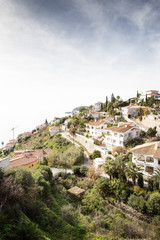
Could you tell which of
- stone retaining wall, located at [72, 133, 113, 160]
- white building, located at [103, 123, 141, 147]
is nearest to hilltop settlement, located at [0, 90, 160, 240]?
white building, located at [103, 123, 141, 147]

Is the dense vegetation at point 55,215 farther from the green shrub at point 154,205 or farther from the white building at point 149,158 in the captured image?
the white building at point 149,158

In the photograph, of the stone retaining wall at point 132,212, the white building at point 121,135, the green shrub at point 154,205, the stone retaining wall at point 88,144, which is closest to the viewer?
the green shrub at point 154,205

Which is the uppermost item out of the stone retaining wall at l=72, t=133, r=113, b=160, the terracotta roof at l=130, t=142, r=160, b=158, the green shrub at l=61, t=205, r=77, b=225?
the terracotta roof at l=130, t=142, r=160, b=158

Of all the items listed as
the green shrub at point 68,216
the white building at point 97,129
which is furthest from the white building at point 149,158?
the white building at point 97,129

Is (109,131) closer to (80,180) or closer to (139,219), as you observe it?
(80,180)

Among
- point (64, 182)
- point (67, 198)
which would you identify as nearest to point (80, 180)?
point (64, 182)

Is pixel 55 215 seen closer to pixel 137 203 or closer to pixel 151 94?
pixel 137 203

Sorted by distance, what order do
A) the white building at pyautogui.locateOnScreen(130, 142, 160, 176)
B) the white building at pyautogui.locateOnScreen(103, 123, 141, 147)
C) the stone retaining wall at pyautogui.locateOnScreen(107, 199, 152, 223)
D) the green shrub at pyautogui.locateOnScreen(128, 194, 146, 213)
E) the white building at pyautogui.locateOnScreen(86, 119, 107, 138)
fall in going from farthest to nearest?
1. the white building at pyautogui.locateOnScreen(86, 119, 107, 138)
2. the white building at pyautogui.locateOnScreen(103, 123, 141, 147)
3. the white building at pyautogui.locateOnScreen(130, 142, 160, 176)
4. the green shrub at pyautogui.locateOnScreen(128, 194, 146, 213)
5. the stone retaining wall at pyautogui.locateOnScreen(107, 199, 152, 223)

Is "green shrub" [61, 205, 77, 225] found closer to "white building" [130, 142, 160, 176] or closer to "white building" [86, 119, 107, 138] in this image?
"white building" [130, 142, 160, 176]

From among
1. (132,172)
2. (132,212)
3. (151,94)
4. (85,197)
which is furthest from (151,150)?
(151,94)

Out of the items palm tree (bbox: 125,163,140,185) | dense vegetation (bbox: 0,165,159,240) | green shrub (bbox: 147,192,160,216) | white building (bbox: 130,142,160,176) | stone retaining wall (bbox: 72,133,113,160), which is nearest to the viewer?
dense vegetation (bbox: 0,165,159,240)
